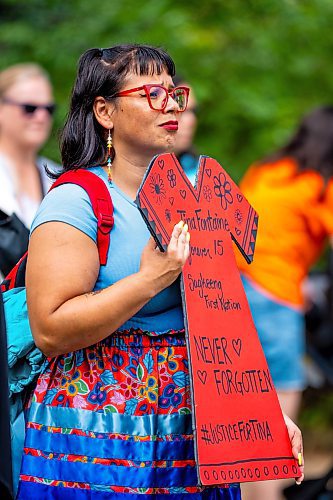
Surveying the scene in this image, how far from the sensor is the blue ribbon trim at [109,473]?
2.95m

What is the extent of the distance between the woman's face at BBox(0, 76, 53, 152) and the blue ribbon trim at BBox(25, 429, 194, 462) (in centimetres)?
242

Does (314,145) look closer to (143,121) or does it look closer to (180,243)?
(143,121)

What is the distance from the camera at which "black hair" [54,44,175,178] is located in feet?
10.3

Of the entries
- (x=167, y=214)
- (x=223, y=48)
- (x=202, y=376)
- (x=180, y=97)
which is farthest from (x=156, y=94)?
(x=223, y=48)

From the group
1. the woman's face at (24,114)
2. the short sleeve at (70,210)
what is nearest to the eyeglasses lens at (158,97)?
the short sleeve at (70,210)

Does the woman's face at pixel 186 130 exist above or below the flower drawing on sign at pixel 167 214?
above

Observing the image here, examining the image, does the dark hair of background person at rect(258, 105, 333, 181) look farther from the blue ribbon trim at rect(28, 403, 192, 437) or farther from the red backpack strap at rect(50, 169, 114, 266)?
the blue ribbon trim at rect(28, 403, 192, 437)

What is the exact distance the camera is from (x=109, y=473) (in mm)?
2951

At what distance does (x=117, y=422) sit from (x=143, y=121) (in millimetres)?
858

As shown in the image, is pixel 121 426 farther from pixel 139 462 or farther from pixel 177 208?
pixel 177 208

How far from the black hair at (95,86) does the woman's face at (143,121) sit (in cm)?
4

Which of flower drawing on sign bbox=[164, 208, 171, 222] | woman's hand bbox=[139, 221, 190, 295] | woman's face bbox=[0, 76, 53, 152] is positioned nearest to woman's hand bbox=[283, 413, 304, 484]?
woman's hand bbox=[139, 221, 190, 295]

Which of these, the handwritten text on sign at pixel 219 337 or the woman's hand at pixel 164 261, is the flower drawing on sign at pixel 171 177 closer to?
the handwritten text on sign at pixel 219 337

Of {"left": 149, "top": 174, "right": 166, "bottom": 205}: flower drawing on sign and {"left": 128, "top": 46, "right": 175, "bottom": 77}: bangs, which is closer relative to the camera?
{"left": 149, "top": 174, "right": 166, "bottom": 205}: flower drawing on sign
